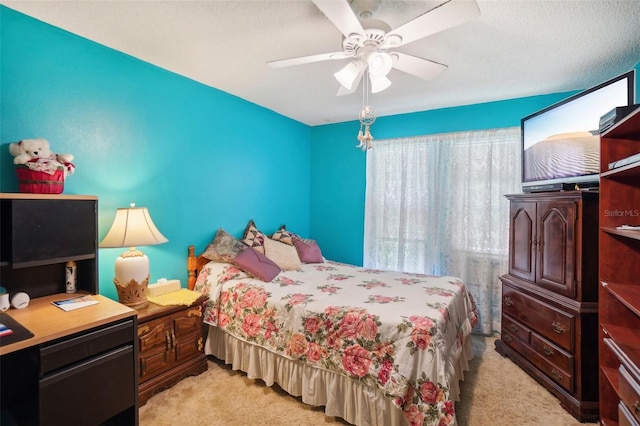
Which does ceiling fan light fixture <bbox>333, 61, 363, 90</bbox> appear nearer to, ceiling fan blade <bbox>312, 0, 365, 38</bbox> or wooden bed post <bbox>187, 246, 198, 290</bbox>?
ceiling fan blade <bbox>312, 0, 365, 38</bbox>

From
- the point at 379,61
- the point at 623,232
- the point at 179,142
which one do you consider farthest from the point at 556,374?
the point at 179,142

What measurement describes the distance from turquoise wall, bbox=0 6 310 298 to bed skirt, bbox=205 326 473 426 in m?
0.91

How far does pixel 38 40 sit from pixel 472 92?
3.50m

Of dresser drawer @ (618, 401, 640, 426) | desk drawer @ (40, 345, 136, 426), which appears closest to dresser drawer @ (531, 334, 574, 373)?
dresser drawer @ (618, 401, 640, 426)

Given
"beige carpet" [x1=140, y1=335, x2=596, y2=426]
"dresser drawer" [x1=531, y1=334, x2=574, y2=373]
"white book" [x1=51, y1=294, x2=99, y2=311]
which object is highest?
"white book" [x1=51, y1=294, x2=99, y2=311]

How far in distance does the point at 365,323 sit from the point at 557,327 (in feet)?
4.90

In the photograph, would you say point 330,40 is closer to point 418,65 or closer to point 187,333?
point 418,65

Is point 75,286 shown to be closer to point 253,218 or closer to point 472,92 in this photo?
point 253,218

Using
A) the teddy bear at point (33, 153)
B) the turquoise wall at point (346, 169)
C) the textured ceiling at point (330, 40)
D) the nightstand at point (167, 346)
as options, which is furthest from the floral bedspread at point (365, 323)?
the textured ceiling at point (330, 40)

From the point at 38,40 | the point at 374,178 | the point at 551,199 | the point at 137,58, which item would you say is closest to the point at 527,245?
the point at 551,199

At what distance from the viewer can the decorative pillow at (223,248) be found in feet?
9.30

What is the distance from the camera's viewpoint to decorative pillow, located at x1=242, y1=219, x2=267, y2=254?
10.6 ft

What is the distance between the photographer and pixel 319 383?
6.63 feet

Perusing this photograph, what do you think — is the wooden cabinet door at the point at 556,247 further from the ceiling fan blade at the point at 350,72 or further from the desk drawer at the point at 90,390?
the desk drawer at the point at 90,390
